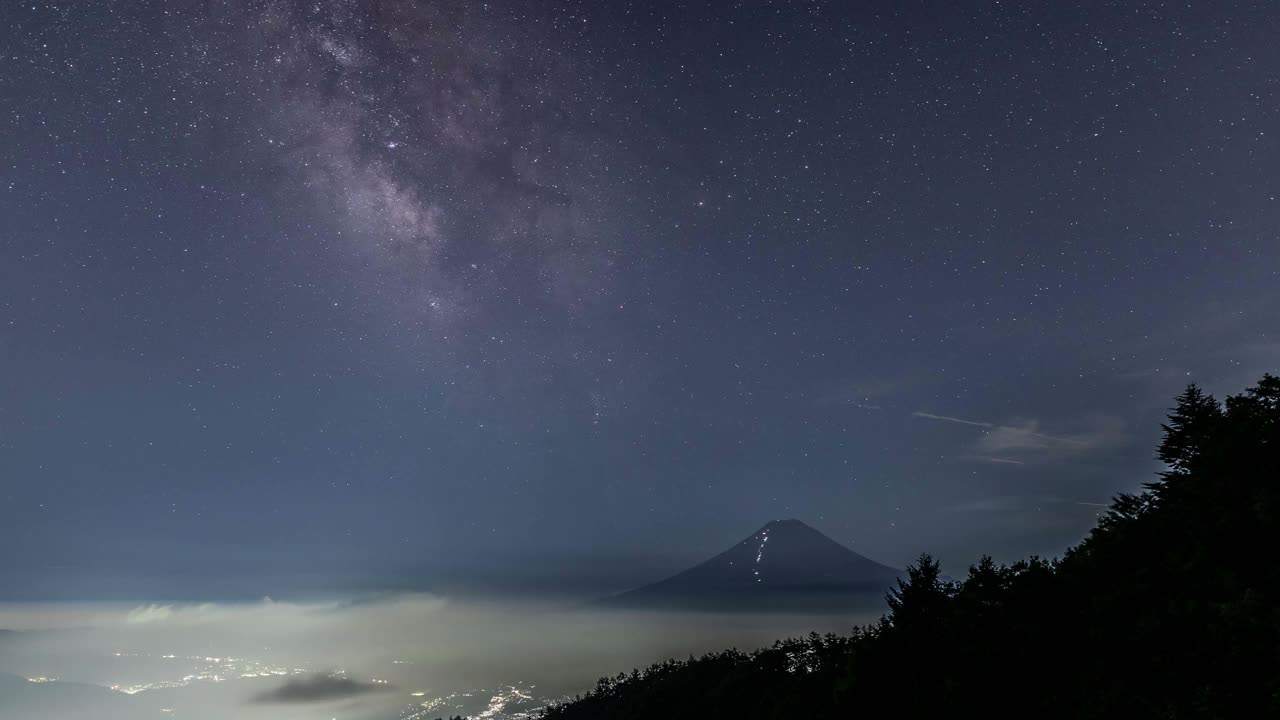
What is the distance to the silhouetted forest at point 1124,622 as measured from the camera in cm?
1423

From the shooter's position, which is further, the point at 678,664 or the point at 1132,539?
the point at 678,664

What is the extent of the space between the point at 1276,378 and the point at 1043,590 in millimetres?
10544

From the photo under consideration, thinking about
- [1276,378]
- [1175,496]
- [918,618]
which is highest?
[1276,378]

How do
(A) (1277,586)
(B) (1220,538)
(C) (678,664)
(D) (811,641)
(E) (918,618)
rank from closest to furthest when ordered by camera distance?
(A) (1277,586), (B) (1220,538), (E) (918,618), (D) (811,641), (C) (678,664)

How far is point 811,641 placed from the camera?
3881cm

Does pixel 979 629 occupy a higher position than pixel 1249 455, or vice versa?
pixel 1249 455

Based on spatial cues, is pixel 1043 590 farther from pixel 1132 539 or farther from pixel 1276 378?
pixel 1276 378

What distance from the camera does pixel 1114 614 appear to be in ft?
64.1

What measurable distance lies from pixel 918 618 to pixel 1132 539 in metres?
9.22

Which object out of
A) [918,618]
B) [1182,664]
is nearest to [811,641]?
[918,618]

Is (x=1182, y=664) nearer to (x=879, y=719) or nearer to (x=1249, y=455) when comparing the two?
(x=1249, y=455)

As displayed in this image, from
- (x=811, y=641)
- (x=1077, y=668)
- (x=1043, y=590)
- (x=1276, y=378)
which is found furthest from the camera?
(x=811, y=641)

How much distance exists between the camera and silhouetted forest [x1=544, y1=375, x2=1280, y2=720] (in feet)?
46.7

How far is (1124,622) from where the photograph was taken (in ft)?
61.7
